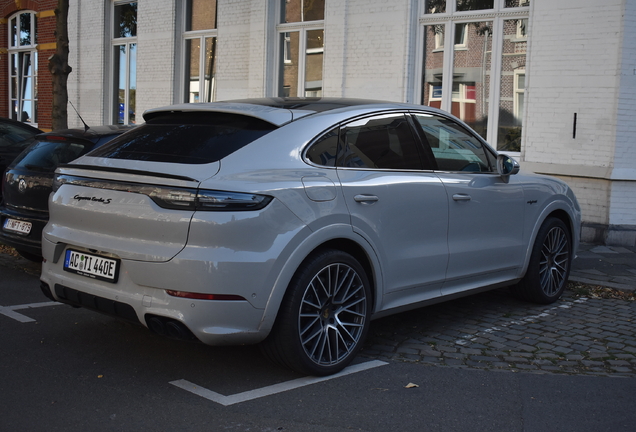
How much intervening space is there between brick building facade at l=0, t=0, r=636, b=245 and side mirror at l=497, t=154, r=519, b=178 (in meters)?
4.59

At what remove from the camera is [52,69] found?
11086mm

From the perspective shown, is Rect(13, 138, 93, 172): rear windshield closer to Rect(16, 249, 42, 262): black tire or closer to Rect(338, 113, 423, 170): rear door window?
Rect(16, 249, 42, 262): black tire

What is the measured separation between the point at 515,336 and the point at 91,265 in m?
3.17

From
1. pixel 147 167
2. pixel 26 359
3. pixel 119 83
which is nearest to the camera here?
pixel 147 167

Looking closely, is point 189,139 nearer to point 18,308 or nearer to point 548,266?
point 18,308

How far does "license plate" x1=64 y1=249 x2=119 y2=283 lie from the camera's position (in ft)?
13.7

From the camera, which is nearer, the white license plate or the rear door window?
the rear door window

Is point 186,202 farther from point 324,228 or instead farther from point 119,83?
point 119,83

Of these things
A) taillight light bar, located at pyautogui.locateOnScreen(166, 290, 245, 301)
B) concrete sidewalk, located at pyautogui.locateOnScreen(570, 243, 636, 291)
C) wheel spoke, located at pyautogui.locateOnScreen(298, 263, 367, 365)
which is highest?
taillight light bar, located at pyautogui.locateOnScreen(166, 290, 245, 301)

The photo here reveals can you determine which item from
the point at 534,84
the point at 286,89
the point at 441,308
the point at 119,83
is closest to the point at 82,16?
the point at 119,83

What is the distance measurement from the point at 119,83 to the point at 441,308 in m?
13.7

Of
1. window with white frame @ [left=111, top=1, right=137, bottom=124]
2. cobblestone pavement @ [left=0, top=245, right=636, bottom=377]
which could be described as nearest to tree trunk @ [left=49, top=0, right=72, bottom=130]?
window with white frame @ [left=111, top=1, right=137, bottom=124]

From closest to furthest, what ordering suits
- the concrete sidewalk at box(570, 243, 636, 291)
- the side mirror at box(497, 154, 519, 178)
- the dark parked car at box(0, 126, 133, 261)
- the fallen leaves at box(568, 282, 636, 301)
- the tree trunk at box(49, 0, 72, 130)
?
the side mirror at box(497, 154, 519, 178) → the dark parked car at box(0, 126, 133, 261) → the fallen leaves at box(568, 282, 636, 301) → the concrete sidewalk at box(570, 243, 636, 291) → the tree trunk at box(49, 0, 72, 130)

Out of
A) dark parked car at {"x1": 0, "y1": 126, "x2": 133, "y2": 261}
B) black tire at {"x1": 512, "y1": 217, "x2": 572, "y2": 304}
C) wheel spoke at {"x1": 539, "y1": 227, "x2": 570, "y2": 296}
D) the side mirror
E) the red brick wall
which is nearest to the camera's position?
the side mirror
